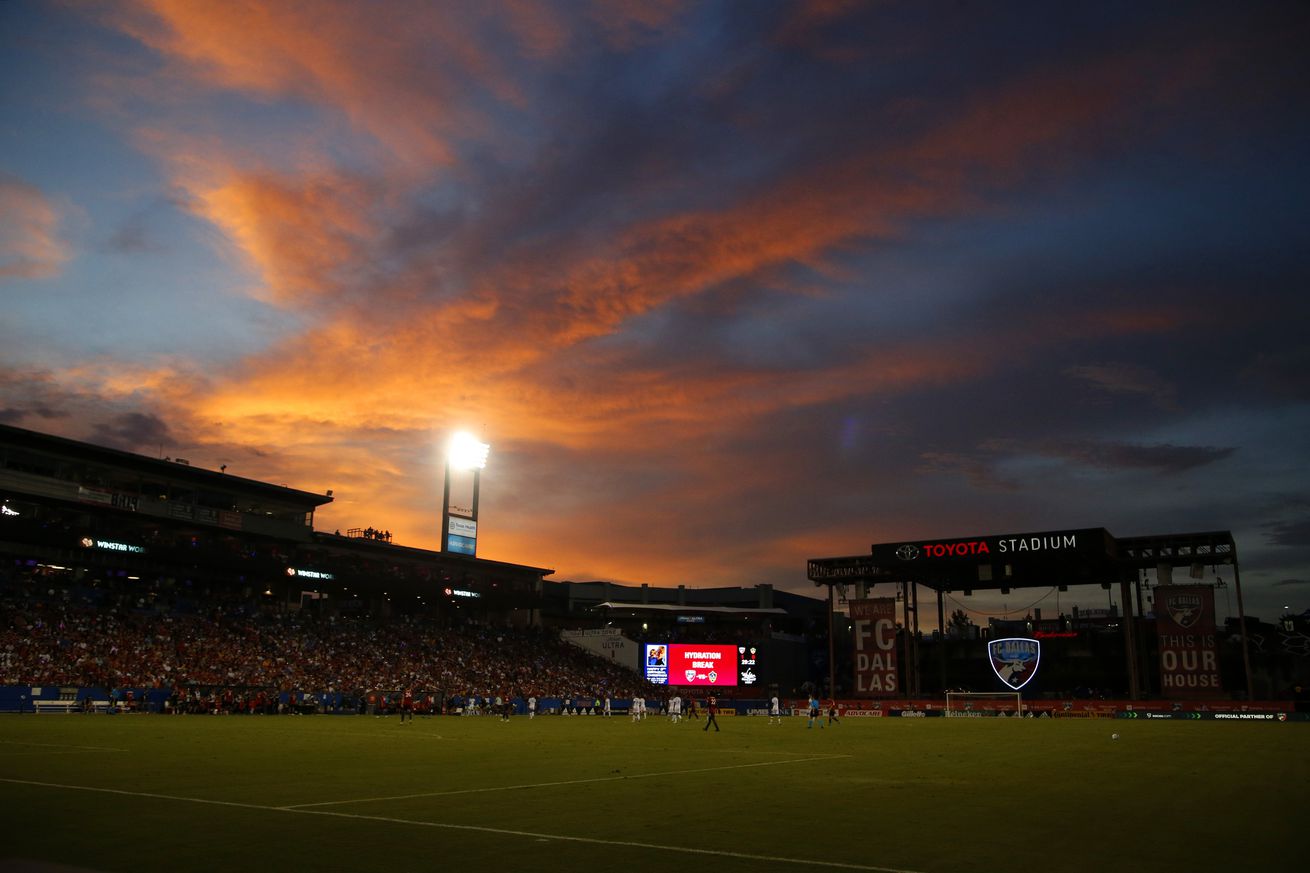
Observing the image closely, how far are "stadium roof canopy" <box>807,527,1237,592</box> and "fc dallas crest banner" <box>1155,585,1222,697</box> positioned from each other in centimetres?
249

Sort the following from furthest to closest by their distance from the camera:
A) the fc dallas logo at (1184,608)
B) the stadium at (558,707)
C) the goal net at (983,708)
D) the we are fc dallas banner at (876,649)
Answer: the we are fc dallas banner at (876,649) < the goal net at (983,708) < the fc dallas logo at (1184,608) < the stadium at (558,707)

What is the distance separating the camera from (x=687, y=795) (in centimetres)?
1842

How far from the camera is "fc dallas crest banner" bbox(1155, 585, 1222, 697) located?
234 ft

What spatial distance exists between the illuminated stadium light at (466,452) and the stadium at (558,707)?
8.53 ft

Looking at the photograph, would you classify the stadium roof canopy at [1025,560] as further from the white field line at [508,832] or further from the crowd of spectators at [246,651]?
the white field line at [508,832]

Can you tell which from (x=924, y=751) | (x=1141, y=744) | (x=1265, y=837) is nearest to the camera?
(x=1265, y=837)

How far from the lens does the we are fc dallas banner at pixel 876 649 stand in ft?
274

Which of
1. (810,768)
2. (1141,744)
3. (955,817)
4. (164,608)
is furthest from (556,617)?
(955,817)

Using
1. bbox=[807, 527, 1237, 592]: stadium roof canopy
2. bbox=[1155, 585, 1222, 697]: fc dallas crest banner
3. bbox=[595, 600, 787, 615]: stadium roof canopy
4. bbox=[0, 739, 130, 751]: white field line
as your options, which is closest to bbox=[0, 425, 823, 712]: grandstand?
bbox=[595, 600, 787, 615]: stadium roof canopy

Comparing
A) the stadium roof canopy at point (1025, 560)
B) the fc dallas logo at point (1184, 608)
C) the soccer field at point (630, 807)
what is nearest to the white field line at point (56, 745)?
the soccer field at point (630, 807)

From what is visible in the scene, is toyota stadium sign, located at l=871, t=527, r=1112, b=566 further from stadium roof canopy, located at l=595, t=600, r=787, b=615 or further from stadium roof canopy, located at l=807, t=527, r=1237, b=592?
A: stadium roof canopy, located at l=595, t=600, r=787, b=615

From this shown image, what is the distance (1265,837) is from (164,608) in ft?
238

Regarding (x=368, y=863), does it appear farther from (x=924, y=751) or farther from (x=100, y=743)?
(x=924, y=751)

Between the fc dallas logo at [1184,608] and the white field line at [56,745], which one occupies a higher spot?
the fc dallas logo at [1184,608]
